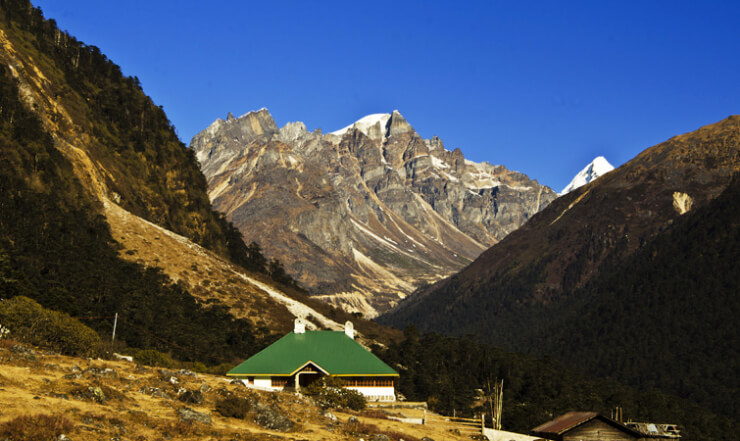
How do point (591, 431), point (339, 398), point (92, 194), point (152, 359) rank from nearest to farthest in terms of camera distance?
point (591, 431), point (339, 398), point (152, 359), point (92, 194)

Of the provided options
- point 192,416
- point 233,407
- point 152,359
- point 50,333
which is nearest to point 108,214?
point 152,359

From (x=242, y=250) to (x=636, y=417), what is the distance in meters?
108

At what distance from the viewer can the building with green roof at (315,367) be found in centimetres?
6384

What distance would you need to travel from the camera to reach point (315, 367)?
63875 millimetres

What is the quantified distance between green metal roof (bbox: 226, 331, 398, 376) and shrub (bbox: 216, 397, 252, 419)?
29567 mm

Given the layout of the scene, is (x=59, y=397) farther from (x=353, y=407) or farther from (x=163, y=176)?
(x=163, y=176)

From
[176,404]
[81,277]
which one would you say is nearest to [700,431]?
[81,277]

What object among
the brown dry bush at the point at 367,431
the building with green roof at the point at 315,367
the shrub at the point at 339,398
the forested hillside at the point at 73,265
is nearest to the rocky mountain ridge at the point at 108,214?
the forested hillside at the point at 73,265

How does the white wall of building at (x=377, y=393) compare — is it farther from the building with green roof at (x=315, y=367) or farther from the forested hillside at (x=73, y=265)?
the forested hillside at (x=73, y=265)

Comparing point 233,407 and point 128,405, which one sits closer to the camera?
point 128,405

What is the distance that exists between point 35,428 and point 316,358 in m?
43.4

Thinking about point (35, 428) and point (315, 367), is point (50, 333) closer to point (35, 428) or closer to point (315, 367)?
point (35, 428)

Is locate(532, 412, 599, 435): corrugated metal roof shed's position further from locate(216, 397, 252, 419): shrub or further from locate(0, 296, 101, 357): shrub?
locate(0, 296, 101, 357): shrub

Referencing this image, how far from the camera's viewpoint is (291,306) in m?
142
